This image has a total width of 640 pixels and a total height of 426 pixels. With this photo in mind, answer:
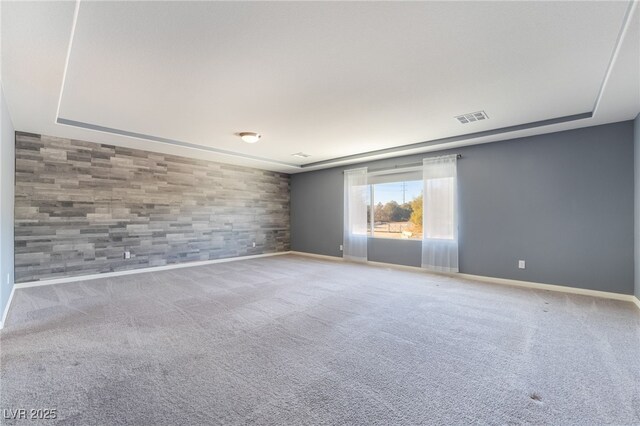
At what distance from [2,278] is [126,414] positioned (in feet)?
8.79

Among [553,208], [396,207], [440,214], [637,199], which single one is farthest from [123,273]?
[637,199]

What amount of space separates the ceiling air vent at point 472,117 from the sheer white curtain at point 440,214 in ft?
4.11

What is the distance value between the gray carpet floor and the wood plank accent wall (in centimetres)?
91

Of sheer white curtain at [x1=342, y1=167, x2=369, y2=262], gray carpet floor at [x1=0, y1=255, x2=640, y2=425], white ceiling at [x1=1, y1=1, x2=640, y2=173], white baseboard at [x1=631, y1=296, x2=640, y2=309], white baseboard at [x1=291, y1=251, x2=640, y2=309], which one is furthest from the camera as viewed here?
sheer white curtain at [x1=342, y1=167, x2=369, y2=262]

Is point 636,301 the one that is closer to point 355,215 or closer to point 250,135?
point 355,215

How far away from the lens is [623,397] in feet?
5.51

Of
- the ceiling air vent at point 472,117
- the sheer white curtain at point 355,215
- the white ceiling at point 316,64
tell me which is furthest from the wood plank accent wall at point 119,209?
the ceiling air vent at point 472,117

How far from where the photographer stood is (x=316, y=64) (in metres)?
2.46

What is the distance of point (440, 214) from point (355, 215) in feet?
6.47

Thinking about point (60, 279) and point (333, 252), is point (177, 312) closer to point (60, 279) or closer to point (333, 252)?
point (60, 279)

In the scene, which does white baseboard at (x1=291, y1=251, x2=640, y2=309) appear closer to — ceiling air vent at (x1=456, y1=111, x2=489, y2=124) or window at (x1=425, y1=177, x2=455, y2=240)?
window at (x1=425, y1=177, x2=455, y2=240)

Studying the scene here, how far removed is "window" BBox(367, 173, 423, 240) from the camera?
18.8ft

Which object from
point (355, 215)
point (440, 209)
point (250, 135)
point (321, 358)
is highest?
point (250, 135)

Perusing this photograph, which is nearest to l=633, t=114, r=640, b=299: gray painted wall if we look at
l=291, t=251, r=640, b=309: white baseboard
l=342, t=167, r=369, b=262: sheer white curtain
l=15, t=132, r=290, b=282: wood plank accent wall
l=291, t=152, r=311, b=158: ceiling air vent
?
l=291, t=251, r=640, b=309: white baseboard
